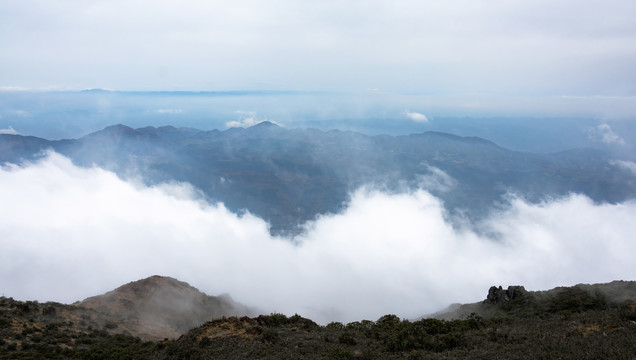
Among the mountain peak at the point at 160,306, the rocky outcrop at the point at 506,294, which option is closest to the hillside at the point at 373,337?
the rocky outcrop at the point at 506,294

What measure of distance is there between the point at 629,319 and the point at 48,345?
38437 millimetres

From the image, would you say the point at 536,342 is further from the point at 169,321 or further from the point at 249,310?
the point at 249,310

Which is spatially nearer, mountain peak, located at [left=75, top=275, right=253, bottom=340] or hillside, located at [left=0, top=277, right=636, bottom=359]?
hillside, located at [left=0, top=277, right=636, bottom=359]

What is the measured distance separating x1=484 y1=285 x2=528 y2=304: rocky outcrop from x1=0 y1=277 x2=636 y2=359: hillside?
6.84 m

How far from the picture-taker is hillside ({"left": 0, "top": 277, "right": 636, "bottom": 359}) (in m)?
17.3

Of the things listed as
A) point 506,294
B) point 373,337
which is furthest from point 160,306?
point 373,337

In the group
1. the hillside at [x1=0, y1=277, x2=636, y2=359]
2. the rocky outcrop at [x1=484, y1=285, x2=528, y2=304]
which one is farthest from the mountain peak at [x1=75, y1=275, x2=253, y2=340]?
the rocky outcrop at [x1=484, y1=285, x2=528, y2=304]

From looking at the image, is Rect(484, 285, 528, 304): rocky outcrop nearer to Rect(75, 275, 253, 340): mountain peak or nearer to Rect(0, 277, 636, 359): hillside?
Rect(0, 277, 636, 359): hillside

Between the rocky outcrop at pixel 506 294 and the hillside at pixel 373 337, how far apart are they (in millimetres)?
6844

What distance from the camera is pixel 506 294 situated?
145ft

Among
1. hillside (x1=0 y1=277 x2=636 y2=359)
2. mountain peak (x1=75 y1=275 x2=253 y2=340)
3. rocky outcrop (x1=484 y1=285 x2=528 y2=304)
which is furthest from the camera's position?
mountain peak (x1=75 y1=275 x2=253 y2=340)

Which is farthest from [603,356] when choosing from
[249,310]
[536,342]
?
[249,310]

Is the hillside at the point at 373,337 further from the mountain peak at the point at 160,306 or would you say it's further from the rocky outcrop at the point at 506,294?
the mountain peak at the point at 160,306

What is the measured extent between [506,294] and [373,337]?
29.6m
